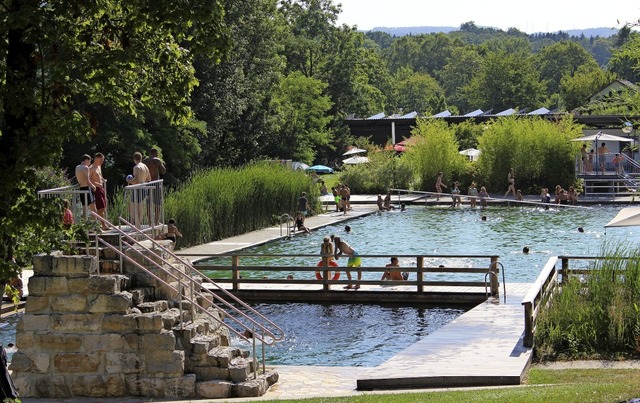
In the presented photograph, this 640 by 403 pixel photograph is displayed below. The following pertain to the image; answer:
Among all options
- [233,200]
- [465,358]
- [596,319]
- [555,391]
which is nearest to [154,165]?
[465,358]

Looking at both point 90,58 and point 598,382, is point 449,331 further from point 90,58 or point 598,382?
point 90,58

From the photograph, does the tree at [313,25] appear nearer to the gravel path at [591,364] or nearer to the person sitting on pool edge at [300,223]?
the person sitting on pool edge at [300,223]

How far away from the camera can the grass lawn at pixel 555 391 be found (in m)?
13.9

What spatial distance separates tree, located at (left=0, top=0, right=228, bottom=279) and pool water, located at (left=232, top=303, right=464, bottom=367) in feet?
29.7

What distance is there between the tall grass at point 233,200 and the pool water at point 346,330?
1239cm

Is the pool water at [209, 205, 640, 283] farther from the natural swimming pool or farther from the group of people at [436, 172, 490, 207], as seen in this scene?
the group of people at [436, 172, 490, 207]

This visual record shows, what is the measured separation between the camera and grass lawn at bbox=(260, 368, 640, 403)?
1385 centimetres

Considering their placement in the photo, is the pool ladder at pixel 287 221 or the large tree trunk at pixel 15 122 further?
the pool ladder at pixel 287 221

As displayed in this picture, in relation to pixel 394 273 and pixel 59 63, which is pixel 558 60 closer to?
pixel 394 273

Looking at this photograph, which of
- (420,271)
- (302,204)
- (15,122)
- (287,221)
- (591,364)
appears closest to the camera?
(15,122)

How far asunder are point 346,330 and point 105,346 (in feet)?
27.7

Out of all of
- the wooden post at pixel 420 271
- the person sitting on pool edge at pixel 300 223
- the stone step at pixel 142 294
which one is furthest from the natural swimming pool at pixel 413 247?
the stone step at pixel 142 294

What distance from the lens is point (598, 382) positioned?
15.7 m

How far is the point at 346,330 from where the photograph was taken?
24.9m
